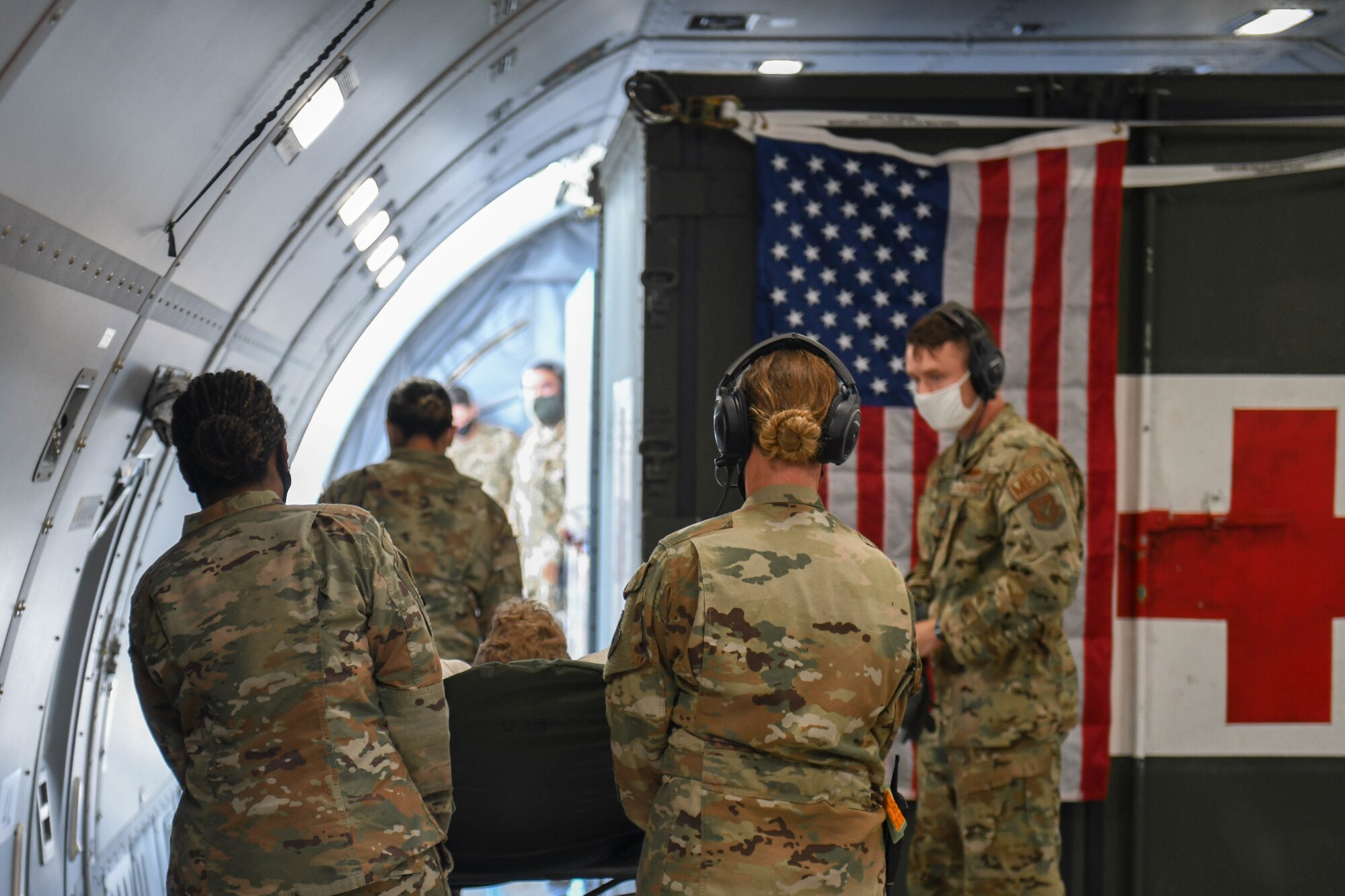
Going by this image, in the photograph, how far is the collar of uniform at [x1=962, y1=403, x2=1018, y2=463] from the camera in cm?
335

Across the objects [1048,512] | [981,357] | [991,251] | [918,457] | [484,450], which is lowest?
[484,450]

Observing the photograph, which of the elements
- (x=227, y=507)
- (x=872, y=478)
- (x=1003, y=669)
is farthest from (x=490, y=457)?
(x=227, y=507)

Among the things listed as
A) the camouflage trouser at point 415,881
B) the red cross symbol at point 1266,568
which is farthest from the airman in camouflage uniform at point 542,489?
the camouflage trouser at point 415,881

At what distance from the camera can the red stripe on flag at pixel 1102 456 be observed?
4.05 m

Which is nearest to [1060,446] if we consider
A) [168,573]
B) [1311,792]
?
[1311,792]

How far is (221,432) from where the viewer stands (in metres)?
2.15

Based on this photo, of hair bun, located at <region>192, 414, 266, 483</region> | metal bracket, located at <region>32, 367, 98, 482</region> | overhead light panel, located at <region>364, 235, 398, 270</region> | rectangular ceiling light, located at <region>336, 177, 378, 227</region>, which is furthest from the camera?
overhead light panel, located at <region>364, 235, 398, 270</region>

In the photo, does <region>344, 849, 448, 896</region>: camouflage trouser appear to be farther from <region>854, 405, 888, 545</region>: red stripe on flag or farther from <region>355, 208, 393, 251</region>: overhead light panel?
<region>355, 208, 393, 251</region>: overhead light panel

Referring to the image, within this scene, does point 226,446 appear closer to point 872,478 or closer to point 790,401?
point 790,401

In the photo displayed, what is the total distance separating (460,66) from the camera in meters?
4.29

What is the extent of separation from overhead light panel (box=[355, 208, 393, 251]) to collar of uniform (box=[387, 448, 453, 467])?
57.4 inches

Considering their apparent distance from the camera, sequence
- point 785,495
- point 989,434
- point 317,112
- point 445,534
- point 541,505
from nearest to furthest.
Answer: point 785,495
point 989,434
point 317,112
point 445,534
point 541,505

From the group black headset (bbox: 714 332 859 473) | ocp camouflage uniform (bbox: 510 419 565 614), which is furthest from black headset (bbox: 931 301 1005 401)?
ocp camouflage uniform (bbox: 510 419 565 614)

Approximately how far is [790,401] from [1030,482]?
1.40 meters
